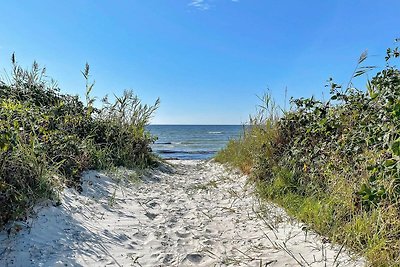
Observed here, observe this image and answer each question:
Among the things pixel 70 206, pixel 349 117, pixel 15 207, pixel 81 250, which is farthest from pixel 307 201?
pixel 15 207

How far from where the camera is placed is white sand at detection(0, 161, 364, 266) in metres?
3.06

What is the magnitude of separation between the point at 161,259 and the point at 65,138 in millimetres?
3110

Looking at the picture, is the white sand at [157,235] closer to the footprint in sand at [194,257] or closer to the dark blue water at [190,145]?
the footprint in sand at [194,257]

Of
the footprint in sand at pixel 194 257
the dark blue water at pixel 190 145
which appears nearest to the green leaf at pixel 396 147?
the footprint in sand at pixel 194 257

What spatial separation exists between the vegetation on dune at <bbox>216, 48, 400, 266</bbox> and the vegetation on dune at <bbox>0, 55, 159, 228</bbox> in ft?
10.0

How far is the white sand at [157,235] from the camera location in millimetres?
3059

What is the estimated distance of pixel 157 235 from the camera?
3.87 metres

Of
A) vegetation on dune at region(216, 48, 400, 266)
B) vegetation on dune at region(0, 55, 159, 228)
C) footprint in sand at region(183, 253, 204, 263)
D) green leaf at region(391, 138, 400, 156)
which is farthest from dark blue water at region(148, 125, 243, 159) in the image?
green leaf at region(391, 138, 400, 156)

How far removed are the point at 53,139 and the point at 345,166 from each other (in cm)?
419

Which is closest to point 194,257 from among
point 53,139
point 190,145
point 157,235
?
point 157,235

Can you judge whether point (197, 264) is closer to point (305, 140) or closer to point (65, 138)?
point (305, 140)

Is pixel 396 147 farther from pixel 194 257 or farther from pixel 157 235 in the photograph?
pixel 157 235

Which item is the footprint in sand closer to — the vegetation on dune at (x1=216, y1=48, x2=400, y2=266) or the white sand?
the white sand

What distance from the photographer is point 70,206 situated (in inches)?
162
